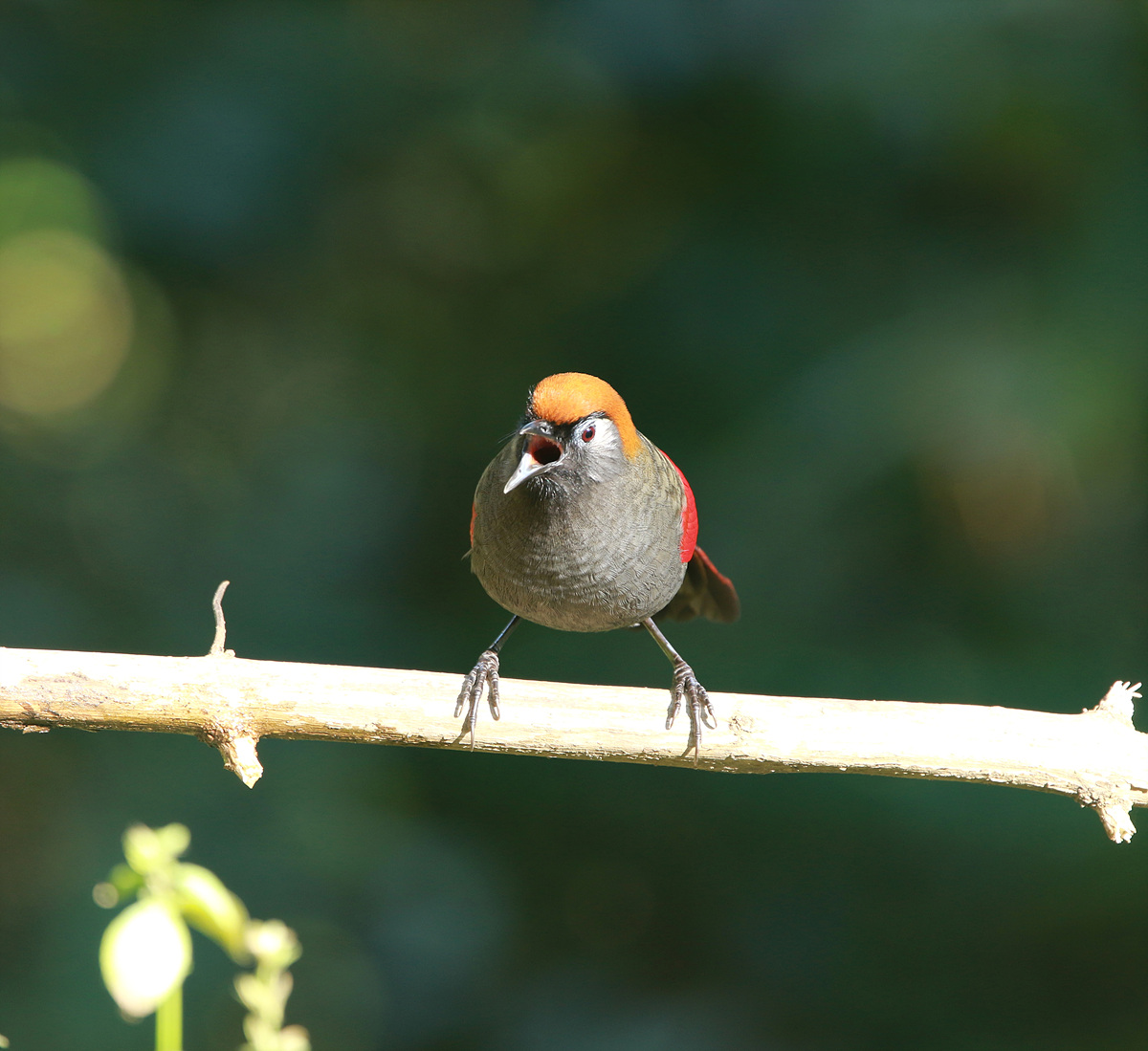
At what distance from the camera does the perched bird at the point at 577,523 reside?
249cm

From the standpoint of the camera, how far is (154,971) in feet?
2.73

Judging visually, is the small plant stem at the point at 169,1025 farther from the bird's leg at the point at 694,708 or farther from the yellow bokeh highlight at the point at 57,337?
the yellow bokeh highlight at the point at 57,337

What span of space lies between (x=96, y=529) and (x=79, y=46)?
2.18 metres

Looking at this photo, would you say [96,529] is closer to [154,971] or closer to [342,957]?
[342,957]

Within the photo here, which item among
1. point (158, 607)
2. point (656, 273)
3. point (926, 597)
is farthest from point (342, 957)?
point (656, 273)

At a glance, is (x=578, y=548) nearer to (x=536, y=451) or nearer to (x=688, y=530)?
(x=536, y=451)

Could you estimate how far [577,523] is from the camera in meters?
2.56

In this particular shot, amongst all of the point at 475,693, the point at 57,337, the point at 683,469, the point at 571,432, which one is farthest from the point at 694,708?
the point at 57,337

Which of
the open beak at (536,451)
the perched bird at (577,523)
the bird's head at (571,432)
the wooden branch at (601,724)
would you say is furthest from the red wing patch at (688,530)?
the wooden branch at (601,724)

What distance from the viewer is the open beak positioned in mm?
2416

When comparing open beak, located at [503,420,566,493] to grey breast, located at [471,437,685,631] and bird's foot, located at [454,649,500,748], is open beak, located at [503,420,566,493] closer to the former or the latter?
grey breast, located at [471,437,685,631]

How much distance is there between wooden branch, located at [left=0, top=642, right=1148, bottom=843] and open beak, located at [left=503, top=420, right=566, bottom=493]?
1.49ft

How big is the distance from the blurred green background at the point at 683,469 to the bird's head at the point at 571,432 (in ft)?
6.56

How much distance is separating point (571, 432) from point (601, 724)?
26.5 inches
